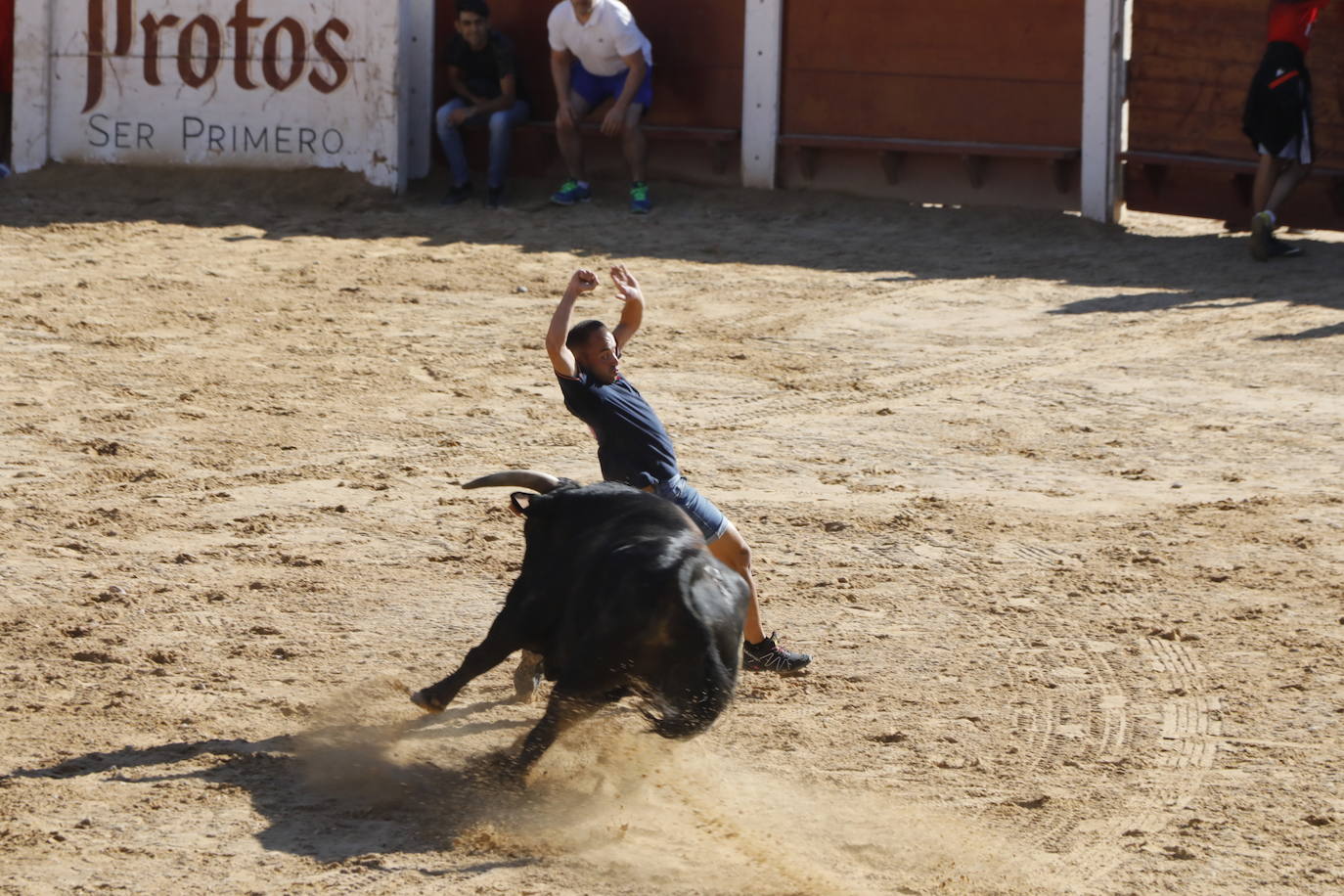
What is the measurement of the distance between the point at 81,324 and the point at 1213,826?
627 centimetres

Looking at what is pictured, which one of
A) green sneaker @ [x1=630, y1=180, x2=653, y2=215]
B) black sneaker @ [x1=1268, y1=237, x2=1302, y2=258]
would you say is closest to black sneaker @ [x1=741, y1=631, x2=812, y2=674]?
black sneaker @ [x1=1268, y1=237, x2=1302, y2=258]

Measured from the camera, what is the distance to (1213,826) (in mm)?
3742

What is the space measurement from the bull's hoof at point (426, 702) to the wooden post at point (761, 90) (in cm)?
860

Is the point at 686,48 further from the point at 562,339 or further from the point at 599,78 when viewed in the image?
the point at 562,339

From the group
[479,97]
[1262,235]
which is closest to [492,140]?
[479,97]

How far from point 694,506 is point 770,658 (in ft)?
1.49

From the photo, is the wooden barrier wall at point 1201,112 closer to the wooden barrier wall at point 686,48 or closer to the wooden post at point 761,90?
the wooden post at point 761,90

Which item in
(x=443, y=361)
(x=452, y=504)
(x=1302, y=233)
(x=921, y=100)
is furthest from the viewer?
(x=921, y=100)

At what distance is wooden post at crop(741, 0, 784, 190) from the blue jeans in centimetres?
160

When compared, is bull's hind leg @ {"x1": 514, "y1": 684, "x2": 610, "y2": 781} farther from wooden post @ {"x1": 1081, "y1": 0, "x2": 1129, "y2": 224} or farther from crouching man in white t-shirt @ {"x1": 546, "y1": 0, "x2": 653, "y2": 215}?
wooden post @ {"x1": 1081, "y1": 0, "x2": 1129, "y2": 224}

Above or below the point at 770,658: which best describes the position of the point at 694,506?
above

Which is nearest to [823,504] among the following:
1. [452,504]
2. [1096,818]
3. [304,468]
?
[452,504]

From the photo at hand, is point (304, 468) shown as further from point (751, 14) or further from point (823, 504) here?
point (751, 14)

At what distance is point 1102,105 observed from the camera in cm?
1139
